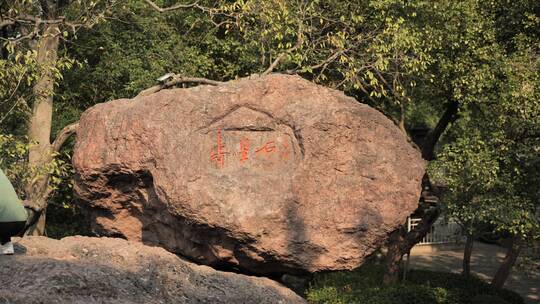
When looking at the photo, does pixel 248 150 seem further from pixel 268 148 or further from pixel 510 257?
pixel 510 257

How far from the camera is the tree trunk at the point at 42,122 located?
9789mm

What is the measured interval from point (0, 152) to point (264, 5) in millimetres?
4733

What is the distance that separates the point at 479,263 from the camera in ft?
68.7

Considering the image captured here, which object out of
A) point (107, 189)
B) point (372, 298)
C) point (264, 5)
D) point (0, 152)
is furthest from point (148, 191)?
point (372, 298)

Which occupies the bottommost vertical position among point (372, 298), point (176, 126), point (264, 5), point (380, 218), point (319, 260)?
point (372, 298)

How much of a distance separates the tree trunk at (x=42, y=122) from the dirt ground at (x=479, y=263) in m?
11.2

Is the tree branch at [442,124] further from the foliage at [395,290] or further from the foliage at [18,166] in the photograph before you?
the foliage at [18,166]

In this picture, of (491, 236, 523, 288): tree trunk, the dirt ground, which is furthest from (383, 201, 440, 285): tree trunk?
the dirt ground

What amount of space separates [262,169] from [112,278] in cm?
269

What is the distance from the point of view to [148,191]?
28.6 feet

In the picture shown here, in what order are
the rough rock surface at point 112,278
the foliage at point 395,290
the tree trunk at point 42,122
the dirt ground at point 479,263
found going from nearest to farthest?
the rough rock surface at point 112,278 → the tree trunk at point 42,122 → the foliage at point 395,290 → the dirt ground at point 479,263

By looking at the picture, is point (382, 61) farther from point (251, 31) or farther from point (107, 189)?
point (107, 189)

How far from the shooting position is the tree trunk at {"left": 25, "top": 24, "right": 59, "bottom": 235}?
385 inches

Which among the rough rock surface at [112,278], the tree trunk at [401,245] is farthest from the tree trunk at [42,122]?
the tree trunk at [401,245]
